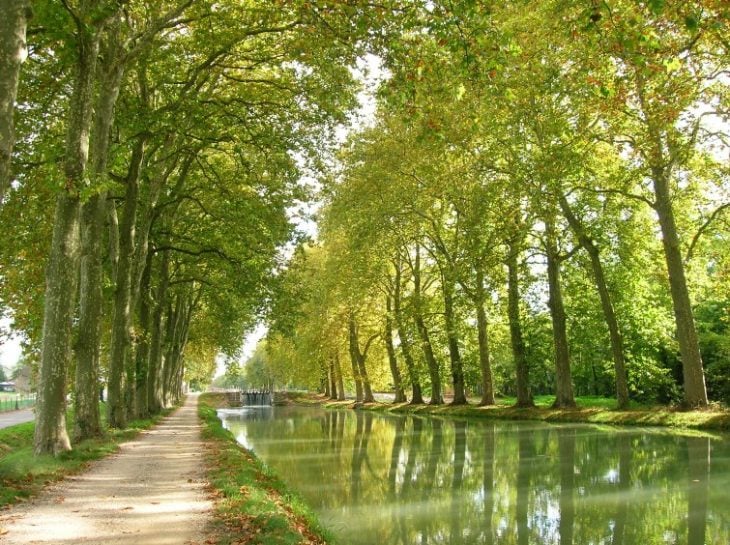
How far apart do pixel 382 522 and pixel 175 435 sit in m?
12.7

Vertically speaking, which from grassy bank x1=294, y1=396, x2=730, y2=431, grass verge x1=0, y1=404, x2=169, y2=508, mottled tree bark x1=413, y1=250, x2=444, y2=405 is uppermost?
mottled tree bark x1=413, y1=250, x2=444, y2=405

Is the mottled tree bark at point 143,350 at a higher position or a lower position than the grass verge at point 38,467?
higher

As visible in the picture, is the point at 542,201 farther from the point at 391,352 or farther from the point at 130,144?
the point at 391,352

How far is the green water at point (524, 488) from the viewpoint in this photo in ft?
26.6

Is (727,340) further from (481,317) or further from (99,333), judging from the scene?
(99,333)

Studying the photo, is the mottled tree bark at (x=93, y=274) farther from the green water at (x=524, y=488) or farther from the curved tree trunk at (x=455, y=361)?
the curved tree trunk at (x=455, y=361)

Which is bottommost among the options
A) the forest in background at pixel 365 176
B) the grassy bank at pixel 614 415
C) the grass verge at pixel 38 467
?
the grassy bank at pixel 614 415

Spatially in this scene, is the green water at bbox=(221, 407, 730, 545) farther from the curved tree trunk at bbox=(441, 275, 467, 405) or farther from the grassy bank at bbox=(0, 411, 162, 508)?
the curved tree trunk at bbox=(441, 275, 467, 405)

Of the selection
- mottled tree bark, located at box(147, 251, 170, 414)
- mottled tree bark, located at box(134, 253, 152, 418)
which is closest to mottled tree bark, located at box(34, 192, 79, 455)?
mottled tree bark, located at box(134, 253, 152, 418)

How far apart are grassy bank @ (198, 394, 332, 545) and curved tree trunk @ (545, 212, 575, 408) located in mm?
17951

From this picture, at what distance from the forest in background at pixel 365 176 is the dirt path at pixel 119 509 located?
166cm

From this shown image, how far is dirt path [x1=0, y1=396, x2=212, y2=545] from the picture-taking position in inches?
252

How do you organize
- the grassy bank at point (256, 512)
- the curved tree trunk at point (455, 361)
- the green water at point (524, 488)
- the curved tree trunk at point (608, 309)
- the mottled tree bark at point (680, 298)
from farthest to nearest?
the curved tree trunk at point (455, 361), the curved tree trunk at point (608, 309), the mottled tree bark at point (680, 298), the green water at point (524, 488), the grassy bank at point (256, 512)

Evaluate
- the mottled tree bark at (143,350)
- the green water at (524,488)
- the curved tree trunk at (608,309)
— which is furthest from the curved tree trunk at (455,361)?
the mottled tree bark at (143,350)
